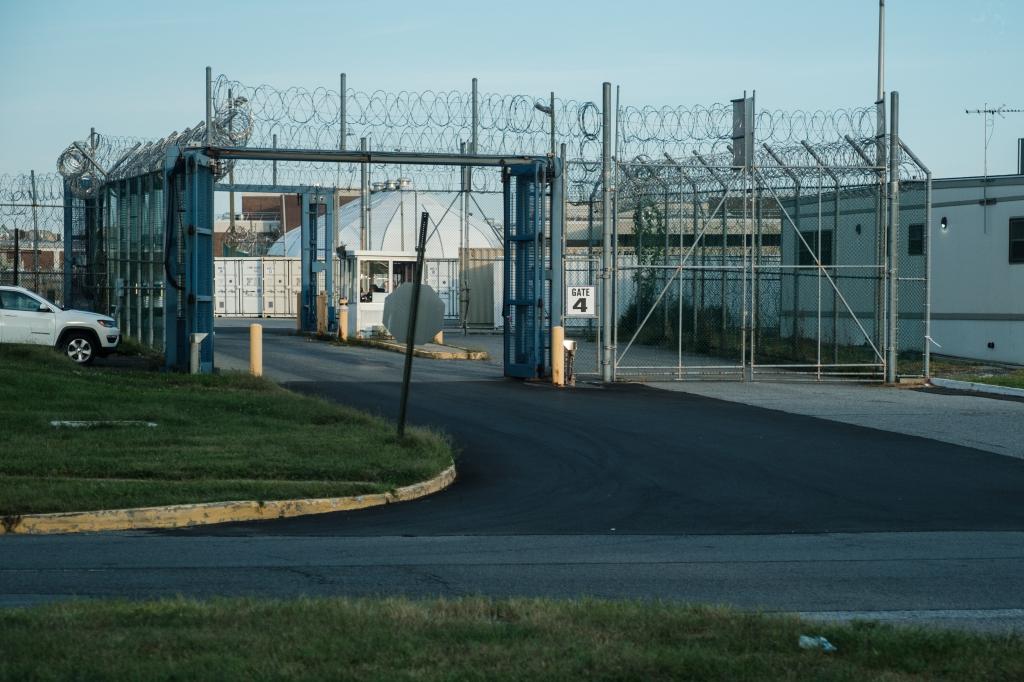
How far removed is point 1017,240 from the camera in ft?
97.3

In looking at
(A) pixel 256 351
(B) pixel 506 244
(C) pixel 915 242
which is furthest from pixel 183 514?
(C) pixel 915 242

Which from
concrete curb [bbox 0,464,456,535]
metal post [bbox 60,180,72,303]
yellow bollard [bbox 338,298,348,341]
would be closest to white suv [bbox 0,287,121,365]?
metal post [bbox 60,180,72,303]

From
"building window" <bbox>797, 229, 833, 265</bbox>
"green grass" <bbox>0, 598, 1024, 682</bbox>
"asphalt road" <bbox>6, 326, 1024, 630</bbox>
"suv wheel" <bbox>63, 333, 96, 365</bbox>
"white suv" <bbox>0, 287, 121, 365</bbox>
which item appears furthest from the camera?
"building window" <bbox>797, 229, 833, 265</bbox>

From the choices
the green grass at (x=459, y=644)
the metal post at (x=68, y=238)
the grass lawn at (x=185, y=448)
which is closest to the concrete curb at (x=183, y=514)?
the grass lawn at (x=185, y=448)

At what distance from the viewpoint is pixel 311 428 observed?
15828mm

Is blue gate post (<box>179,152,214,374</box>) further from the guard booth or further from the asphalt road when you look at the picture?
the guard booth

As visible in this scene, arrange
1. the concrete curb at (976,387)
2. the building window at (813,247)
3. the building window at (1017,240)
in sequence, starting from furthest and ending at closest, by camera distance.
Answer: the building window at (813,247) → the building window at (1017,240) → the concrete curb at (976,387)

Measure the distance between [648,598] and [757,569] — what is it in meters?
1.47

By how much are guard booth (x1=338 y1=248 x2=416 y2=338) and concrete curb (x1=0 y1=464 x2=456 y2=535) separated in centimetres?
2462

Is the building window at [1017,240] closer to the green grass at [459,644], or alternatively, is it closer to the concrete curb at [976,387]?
the concrete curb at [976,387]

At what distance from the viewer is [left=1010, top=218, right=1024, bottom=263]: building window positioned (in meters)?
29.5

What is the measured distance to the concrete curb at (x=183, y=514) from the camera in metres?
10.6

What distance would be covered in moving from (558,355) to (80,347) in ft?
32.8

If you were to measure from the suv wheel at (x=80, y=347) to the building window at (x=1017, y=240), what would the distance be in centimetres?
2066
